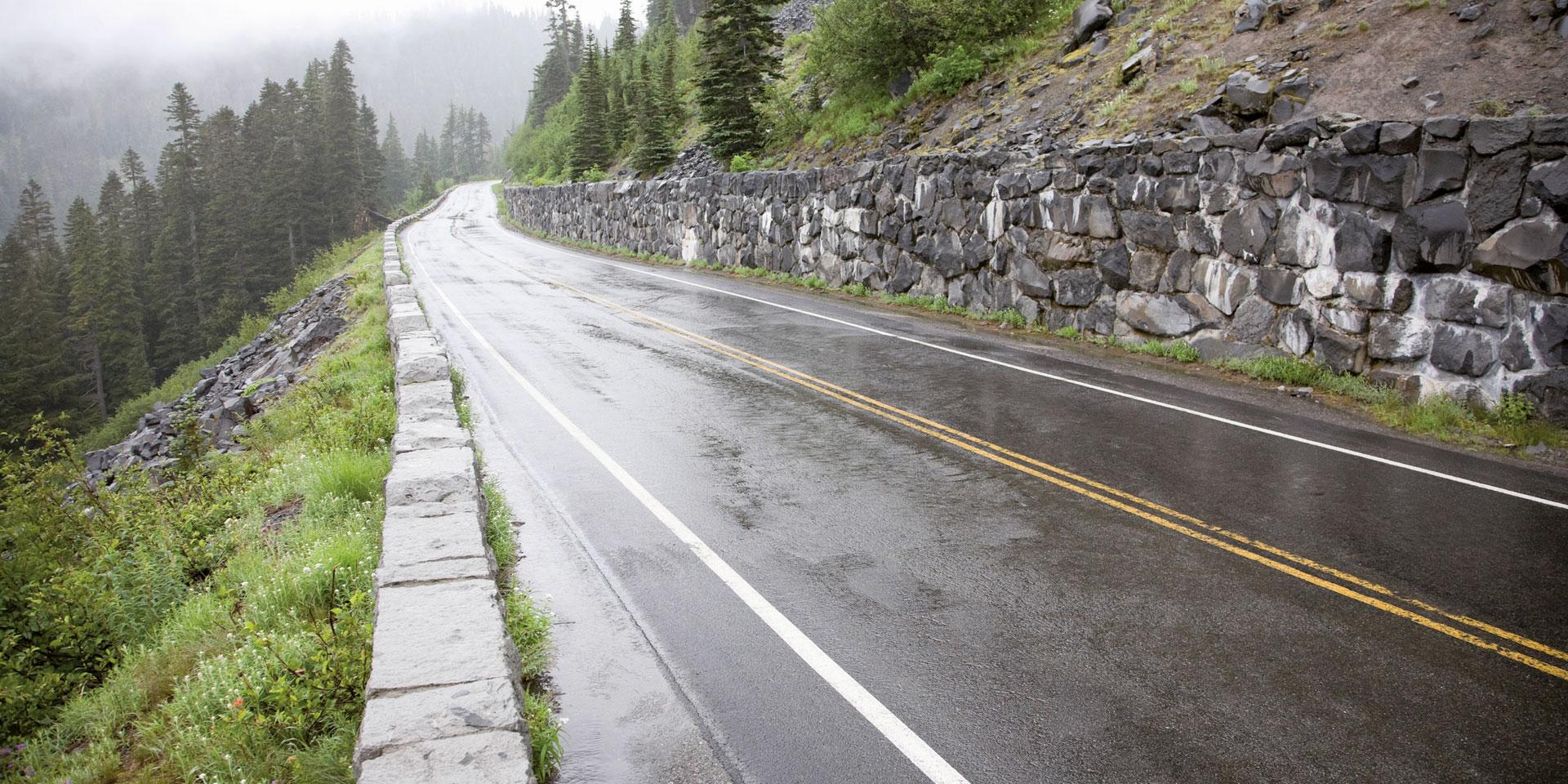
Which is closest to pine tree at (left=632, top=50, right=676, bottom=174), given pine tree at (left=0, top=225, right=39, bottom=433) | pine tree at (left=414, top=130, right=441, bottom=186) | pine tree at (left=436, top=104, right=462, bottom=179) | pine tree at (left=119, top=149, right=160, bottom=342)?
pine tree at (left=0, top=225, right=39, bottom=433)

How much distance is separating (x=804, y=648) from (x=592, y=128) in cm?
5090

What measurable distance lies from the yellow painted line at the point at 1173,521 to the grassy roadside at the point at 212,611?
4.68 metres

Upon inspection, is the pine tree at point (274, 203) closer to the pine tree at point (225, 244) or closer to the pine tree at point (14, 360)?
the pine tree at point (225, 244)

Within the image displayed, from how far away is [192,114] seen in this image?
70188 millimetres

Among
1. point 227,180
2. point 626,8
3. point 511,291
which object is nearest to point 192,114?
point 227,180

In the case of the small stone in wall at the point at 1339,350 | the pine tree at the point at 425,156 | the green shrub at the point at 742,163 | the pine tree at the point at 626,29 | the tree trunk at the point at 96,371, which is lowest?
the tree trunk at the point at 96,371

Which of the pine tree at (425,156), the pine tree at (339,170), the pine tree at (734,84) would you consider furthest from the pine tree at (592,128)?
the pine tree at (425,156)

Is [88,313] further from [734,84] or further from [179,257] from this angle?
[734,84]

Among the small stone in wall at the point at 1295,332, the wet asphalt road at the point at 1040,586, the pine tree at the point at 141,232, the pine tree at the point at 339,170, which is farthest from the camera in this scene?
the pine tree at the point at 339,170

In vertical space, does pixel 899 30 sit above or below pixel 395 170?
below

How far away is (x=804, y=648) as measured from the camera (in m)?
4.62

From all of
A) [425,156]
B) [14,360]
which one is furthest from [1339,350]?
[425,156]

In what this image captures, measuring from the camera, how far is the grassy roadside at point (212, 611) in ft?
12.7

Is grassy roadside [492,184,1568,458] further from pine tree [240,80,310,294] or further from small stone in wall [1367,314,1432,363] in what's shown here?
pine tree [240,80,310,294]
